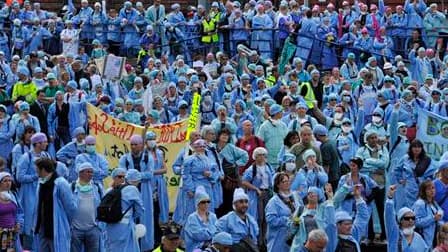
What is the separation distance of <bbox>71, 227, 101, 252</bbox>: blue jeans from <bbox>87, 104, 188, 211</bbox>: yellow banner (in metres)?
2.89

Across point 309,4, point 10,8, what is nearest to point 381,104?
point 10,8

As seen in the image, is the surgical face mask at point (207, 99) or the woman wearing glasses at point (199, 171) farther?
the surgical face mask at point (207, 99)

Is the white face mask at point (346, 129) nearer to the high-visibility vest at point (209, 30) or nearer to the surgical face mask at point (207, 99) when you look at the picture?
the surgical face mask at point (207, 99)

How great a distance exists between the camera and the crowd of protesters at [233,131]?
1622 cm

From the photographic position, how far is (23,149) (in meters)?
18.7

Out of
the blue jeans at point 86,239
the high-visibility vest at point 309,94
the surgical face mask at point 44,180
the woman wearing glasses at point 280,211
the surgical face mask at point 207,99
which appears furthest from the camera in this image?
the high-visibility vest at point 309,94

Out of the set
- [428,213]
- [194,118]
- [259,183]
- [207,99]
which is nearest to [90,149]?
[259,183]

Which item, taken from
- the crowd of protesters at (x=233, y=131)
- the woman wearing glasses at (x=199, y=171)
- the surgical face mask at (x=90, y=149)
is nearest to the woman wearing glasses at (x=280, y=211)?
the crowd of protesters at (x=233, y=131)

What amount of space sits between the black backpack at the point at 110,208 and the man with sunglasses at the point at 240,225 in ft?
3.88

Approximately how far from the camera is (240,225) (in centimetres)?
1562

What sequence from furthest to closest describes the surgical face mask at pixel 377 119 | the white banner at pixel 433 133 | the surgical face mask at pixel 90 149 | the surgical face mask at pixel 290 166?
the surgical face mask at pixel 377 119
the white banner at pixel 433 133
the surgical face mask at pixel 90 149
the surgical face mask at pixel 290 166

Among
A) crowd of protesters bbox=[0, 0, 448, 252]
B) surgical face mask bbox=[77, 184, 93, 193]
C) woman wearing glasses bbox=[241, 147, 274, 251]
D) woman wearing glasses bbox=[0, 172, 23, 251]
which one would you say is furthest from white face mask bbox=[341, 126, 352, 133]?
woman wearing glasses bbox=[0, 172, 23, 251]

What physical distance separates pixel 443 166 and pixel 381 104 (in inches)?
216

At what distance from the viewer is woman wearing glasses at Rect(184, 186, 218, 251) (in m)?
15.8
